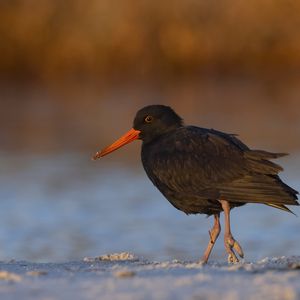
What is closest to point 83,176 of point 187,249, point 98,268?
point 187,249

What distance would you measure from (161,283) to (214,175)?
9.82 feet

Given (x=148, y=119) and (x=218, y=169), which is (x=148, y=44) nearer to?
(x=148, y=119)

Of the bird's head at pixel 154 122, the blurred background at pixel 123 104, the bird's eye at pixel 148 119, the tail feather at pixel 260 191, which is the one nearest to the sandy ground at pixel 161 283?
the tail feather at pixel 260 191

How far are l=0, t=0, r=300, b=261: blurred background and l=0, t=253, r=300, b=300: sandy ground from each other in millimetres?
7244

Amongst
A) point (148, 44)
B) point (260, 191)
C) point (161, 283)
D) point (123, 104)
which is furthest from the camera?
point (148, 44)

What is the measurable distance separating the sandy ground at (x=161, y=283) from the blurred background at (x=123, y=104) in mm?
7244

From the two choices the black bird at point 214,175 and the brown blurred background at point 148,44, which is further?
the brown blurred background at point 148,44

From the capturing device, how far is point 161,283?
687cm

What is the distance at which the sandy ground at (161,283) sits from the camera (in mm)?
6500

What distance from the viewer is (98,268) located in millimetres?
8453

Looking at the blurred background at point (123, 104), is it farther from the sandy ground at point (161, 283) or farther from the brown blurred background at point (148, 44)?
the sandy ground at point (161, 283)

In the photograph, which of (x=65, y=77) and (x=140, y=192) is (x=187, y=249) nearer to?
(x=140, y=192)

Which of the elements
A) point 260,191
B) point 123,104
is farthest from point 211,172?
point 123,104

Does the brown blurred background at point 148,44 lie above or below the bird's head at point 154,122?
above
